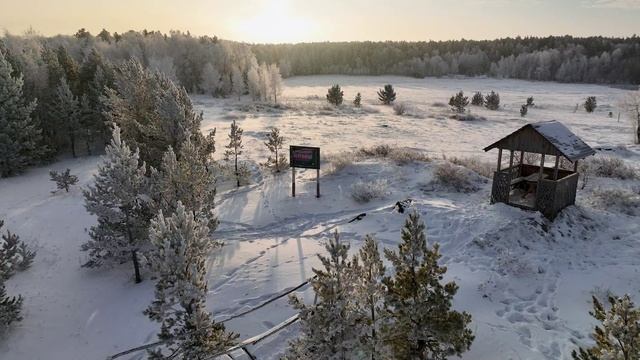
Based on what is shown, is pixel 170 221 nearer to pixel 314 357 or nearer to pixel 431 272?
pixel 314 357

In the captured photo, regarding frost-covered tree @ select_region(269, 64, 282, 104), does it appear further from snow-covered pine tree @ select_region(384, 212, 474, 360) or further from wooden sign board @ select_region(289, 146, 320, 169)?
snow-covered pine tree @ select_region(384, 212, 474, 360)

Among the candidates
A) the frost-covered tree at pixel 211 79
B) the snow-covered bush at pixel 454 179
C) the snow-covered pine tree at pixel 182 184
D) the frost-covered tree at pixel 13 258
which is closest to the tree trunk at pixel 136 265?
the snow-covered pine tree at pixel 182 184

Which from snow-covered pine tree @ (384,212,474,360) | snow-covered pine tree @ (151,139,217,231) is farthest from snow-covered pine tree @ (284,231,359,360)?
snow-covered pine tree @ (151,139,217,231)

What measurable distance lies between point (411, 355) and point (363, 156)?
17855mm

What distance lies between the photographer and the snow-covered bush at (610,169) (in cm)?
2023

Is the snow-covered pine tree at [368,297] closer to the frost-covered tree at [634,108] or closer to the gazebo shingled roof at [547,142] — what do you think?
the gazebo shingled roof at [547,142]

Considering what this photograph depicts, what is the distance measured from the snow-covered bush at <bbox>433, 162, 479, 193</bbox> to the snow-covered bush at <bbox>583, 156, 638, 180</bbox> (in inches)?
256

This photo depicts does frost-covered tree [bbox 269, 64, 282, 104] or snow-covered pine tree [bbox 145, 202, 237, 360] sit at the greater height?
frost-covered tree [bbox 269, 64, 282, 104]

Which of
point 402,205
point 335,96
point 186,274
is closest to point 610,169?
point 402,205

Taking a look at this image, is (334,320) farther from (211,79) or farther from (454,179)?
(211,79)

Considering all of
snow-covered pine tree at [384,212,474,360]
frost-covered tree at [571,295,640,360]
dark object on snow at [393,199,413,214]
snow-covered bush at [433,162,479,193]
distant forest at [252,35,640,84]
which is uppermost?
distant forest at [252,35,640,84]

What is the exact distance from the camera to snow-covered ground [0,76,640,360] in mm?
10141

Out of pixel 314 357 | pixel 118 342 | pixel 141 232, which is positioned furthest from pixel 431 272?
pixel 141 232

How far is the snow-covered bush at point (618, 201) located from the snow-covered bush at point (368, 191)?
323 inches
